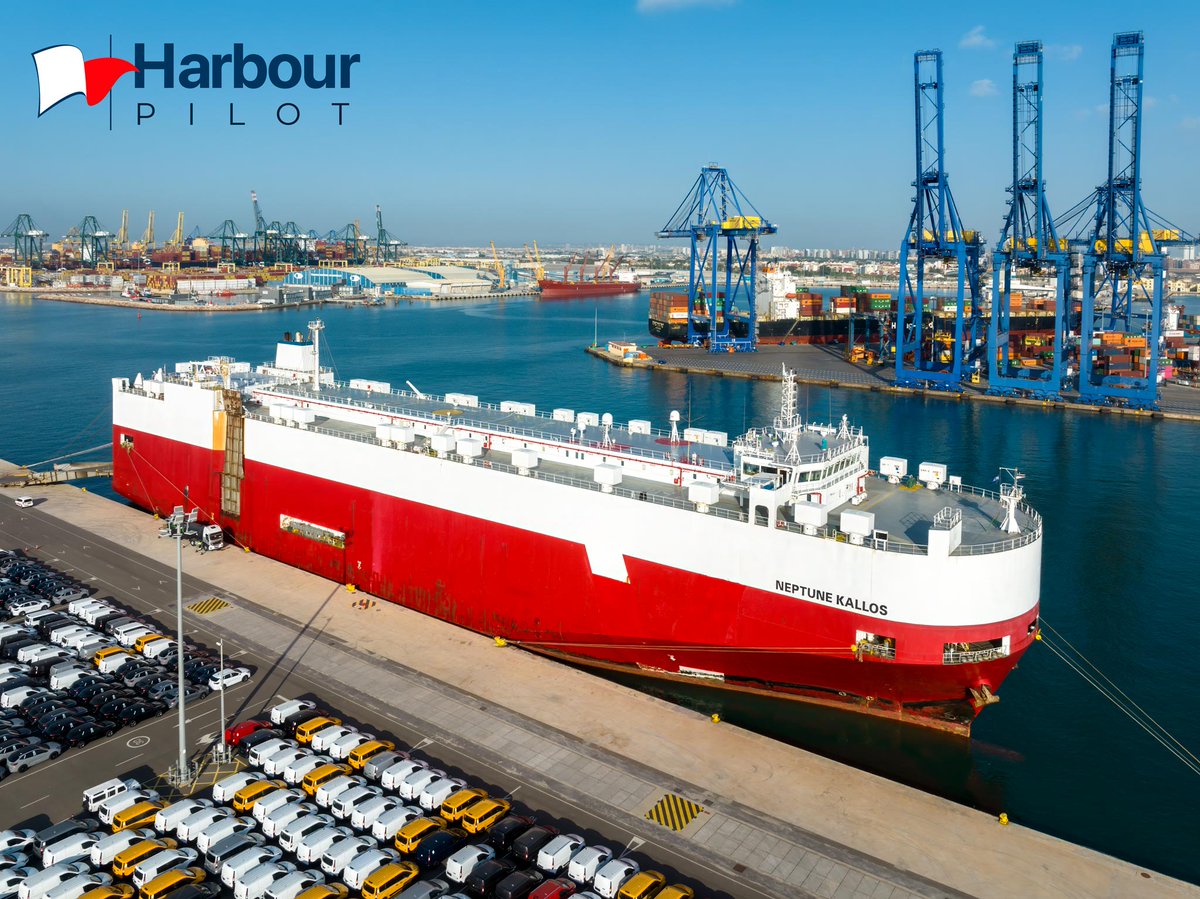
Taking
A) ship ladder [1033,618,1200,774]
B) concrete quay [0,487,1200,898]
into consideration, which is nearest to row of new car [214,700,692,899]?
concrete quay [0,487,1200,898]

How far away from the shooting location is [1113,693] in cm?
2016

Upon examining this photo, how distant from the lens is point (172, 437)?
30.8 meters

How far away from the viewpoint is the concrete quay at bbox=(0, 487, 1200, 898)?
12797 mm

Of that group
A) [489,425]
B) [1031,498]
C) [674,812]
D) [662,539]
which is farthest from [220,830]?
[1031,498]

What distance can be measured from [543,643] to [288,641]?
6.03 meters

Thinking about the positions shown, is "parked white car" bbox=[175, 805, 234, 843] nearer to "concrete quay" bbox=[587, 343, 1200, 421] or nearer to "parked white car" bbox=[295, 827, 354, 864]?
"parked white car" bbox=[295, 827, 354, 864]

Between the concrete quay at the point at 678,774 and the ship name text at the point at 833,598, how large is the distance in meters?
2.90

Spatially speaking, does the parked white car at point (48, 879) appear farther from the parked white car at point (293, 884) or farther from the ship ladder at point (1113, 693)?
the ship ladder at point (1113, 693)

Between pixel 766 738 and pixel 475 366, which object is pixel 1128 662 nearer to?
pixel 766 738

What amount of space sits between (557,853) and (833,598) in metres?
7.43

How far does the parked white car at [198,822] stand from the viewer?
43.2 feet

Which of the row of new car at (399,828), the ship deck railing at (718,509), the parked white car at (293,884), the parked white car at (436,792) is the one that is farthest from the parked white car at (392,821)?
the ship deck railing at (718,509)

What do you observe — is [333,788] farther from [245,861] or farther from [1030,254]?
[1030,254]

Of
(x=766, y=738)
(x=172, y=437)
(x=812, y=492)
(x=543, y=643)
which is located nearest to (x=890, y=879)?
(x=766, y=738)
